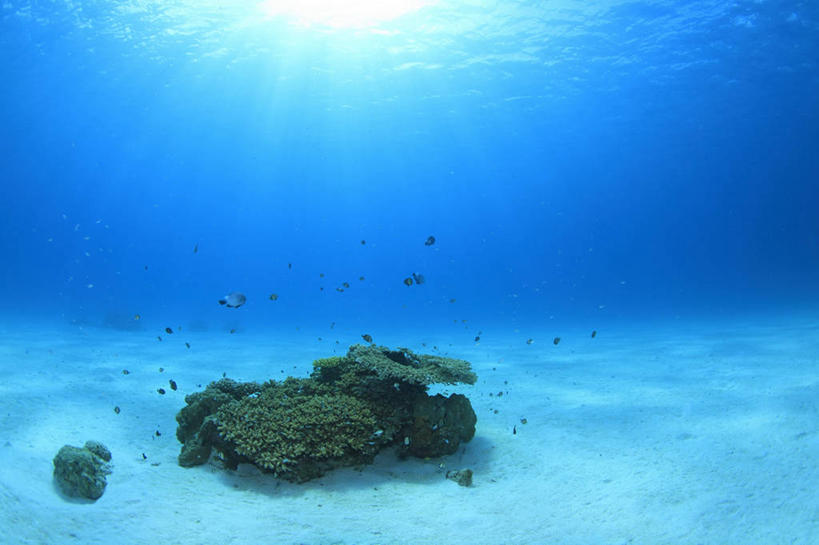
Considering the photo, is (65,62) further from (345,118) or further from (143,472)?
(143,472)

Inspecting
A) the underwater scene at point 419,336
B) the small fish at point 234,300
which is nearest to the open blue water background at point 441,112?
the underwater scene at point 419,336

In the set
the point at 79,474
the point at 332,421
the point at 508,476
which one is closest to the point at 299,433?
the point at 332,421

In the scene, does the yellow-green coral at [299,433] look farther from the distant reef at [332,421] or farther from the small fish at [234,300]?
the small fish at [234,300]

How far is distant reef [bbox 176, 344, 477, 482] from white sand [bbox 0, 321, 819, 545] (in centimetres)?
26

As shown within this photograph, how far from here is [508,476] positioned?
18.8 ft

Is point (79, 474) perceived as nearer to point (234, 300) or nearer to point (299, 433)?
point (299, 433)

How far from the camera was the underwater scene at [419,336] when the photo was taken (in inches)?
186

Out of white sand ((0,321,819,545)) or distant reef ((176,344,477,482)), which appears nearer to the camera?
white sand ((0,321,819,545))

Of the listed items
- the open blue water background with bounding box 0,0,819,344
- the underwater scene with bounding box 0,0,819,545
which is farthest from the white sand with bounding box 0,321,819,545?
the open blue water background with bounding box 0,0,819,344

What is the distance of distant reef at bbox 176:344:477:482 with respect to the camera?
18.5 feet

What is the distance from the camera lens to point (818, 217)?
86000mm

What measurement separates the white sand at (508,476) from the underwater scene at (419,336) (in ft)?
0.14

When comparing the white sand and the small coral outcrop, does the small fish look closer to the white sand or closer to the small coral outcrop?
the white sand

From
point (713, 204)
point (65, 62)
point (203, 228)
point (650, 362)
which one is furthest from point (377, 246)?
point (650, 362)
